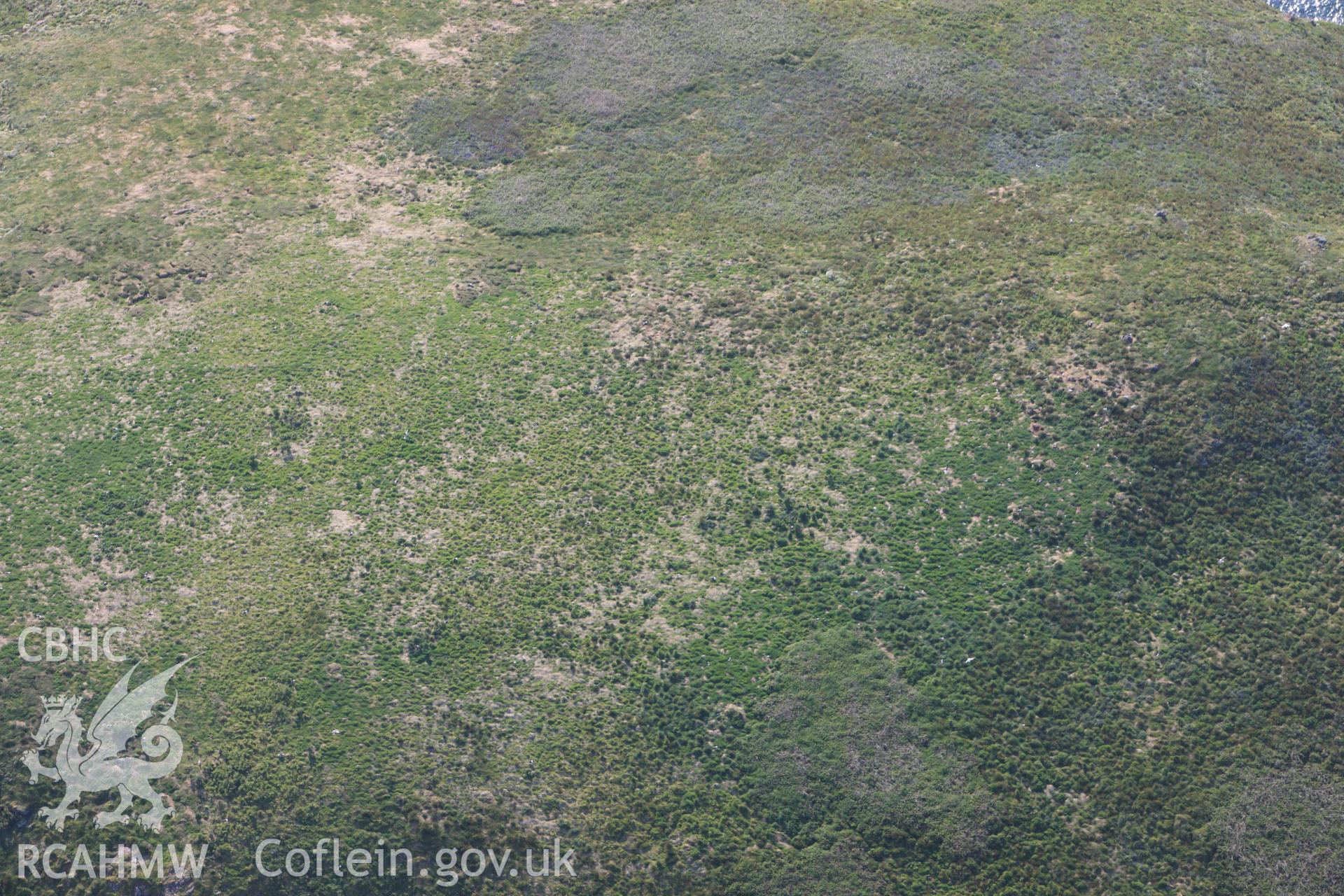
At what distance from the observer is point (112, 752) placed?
4659 cm

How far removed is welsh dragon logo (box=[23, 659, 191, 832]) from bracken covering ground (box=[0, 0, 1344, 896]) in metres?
0.90

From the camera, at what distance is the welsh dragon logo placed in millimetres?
45281

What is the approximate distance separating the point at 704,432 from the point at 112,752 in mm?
31968

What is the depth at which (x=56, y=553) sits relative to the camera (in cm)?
5284

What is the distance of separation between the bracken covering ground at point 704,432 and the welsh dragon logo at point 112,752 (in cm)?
90

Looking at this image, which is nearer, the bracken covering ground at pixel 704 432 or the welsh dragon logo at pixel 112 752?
the welsh dragon logo at pixel 112 752

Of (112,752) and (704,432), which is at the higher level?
(704,432)

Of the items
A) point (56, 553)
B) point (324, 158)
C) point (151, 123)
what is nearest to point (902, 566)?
point (56, 553)

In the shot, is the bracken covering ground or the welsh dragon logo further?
the bracken covering ground

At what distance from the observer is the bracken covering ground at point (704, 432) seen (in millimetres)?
45500

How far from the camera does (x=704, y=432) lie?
57.8 metres

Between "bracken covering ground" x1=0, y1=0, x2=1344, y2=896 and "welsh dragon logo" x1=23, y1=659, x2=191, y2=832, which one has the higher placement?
"bracken covering ground" x1=0, y1=0, x2=1344, y2=896

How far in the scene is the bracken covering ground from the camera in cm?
4550

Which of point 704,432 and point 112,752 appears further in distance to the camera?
point 704,432
